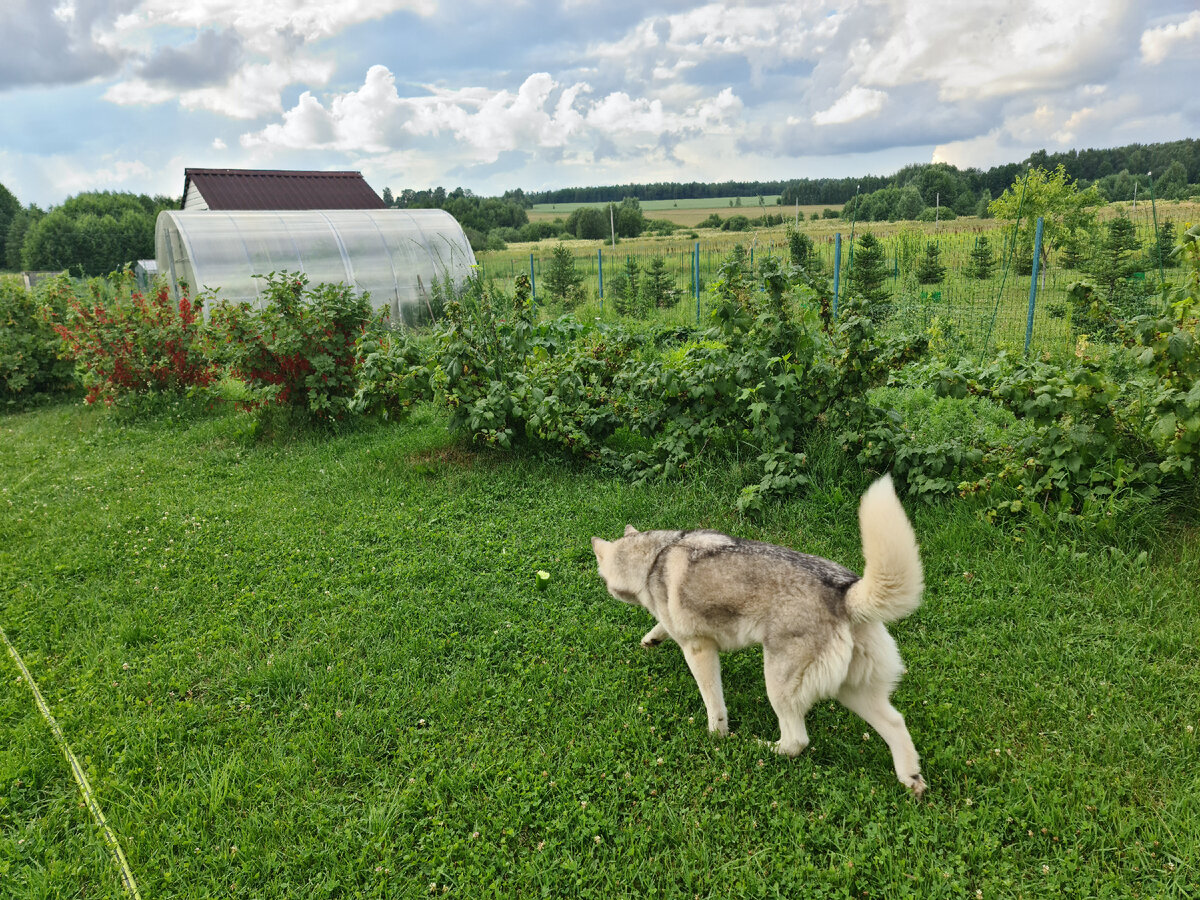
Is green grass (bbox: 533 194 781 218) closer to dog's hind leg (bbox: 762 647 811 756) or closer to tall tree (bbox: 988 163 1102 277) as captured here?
tall tree (bbox: 988 163 1102 277)

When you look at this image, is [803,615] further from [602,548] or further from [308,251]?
[308,251]

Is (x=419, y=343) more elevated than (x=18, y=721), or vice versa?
(x=419, y=343)

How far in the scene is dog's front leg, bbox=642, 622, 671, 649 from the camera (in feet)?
12.3

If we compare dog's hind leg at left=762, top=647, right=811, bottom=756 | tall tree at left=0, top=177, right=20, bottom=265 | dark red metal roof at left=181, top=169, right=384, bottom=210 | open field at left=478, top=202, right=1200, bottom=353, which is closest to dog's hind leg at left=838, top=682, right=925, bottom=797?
dog's hind leg at left=762, top=647, right=811, bottom=756

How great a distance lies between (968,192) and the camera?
82.3 feet

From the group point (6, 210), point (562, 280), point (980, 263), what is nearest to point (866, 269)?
point (980, 263)

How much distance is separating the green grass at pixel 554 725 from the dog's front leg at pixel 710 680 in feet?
0.29

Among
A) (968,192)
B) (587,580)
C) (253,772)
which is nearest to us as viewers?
(253,772)

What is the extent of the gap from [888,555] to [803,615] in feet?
1.56

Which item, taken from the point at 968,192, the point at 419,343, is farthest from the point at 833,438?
the point at 968,192

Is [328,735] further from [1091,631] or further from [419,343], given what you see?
[419,343]

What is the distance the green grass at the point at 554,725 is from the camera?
2.53 meters

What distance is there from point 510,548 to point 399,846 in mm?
2477

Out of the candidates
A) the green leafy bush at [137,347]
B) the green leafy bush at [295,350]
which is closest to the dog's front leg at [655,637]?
the green leafy bush at [295,350]
